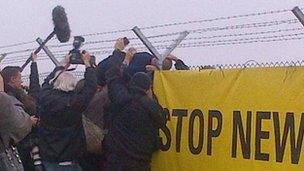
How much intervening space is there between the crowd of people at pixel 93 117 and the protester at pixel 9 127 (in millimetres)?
11

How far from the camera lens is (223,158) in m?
5.83

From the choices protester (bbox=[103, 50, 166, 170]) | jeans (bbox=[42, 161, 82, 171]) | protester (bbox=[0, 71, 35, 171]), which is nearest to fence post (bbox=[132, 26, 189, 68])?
protester (bbox=[103, 50, 166, 170])

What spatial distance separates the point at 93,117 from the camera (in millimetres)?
6816

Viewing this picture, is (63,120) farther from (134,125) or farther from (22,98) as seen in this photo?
(134,125)

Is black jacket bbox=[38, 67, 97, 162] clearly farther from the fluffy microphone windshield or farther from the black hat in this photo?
the fluffy microphone windshield

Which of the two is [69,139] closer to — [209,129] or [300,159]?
[209,129]

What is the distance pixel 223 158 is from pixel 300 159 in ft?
2.42

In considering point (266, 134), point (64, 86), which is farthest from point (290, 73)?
point (64, 86)

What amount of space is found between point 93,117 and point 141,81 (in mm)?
909

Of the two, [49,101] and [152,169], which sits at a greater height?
[49,101]

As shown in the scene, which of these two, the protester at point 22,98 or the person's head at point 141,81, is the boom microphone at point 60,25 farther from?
the person's head at point 141,81

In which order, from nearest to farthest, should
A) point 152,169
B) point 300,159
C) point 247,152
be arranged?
point 300,159 → point 247,152 → point 152,169

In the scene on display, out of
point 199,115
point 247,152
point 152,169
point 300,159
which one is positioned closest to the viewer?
point 300,159

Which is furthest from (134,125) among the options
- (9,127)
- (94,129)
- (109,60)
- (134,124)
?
(9,127)
